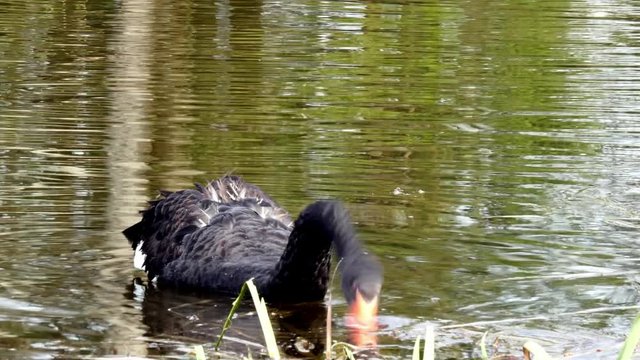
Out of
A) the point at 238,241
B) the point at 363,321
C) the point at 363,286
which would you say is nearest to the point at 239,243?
the point at 238,241

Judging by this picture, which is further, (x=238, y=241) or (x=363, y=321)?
(x=238, y=241)

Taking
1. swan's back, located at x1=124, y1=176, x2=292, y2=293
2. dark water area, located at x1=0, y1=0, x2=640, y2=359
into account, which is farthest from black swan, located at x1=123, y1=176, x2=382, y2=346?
dark water area, located at x1=0, y1=0, x2=640, y2=359

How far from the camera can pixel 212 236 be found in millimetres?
8031

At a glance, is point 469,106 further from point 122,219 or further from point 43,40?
point 43,40

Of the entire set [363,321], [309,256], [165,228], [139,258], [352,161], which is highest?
[363,321]

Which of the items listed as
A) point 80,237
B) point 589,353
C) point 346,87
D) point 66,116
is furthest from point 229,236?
point 346,87

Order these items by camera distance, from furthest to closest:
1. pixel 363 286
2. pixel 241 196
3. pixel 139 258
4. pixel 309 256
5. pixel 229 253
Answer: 1. pixel 241 196
2. pixel 139 258
3. pixel 229 253
4. pixel 309 256
5. pixel 363 286

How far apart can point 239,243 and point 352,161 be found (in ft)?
12.1

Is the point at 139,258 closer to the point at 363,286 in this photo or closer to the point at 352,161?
the point at 363,286

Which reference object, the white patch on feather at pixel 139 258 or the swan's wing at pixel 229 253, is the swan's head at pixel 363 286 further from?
the white patch on feather at pixel 139 258

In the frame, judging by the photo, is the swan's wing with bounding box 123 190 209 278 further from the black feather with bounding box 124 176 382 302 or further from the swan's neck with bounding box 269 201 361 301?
the swan's neck with bounding box 269 201 361 301

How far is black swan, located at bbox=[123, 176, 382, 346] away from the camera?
712 centimetres

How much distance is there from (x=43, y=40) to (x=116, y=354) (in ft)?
49.1

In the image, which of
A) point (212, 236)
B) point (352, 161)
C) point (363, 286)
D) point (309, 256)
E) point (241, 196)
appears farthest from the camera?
point (352, 161)
